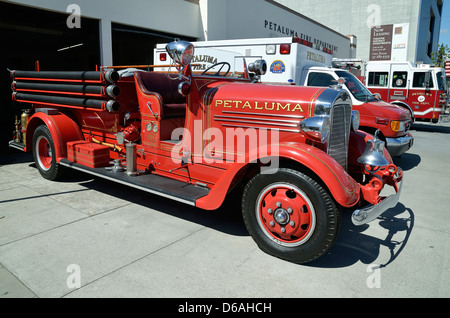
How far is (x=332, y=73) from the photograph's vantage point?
24.7 ft

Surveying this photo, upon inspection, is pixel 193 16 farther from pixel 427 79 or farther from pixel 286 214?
pixel 286 214

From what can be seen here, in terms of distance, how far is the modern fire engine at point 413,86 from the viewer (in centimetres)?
1215

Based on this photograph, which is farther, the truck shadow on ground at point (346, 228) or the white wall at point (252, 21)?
the white wall at point (252, 21)

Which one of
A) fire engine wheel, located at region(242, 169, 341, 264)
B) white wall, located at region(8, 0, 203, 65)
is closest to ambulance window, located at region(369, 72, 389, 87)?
white wall, located at region(8, 0, 203, 65)

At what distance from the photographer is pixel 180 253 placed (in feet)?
10.3

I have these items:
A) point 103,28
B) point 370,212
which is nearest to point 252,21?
point 103,28

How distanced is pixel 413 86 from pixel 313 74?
6.85 m

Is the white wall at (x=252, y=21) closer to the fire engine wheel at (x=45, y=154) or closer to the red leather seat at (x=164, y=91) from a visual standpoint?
the red leather seat at (x=164, y=91)

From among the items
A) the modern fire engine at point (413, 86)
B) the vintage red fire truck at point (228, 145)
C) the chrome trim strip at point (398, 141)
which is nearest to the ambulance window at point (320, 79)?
the chrome trim strip at point (398, 141)

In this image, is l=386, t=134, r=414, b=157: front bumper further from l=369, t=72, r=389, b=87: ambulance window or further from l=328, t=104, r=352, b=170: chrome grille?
l=369, t=72, r=389, b=87: ambulance window

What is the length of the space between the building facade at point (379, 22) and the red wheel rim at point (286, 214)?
27.6 metres

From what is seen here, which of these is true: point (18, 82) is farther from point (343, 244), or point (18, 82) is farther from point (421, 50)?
point (421, 50)
